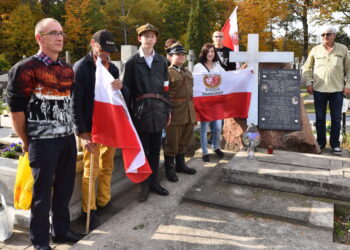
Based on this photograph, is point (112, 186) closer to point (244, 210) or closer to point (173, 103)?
point (173, 103)

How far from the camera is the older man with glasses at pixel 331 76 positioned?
518 cm

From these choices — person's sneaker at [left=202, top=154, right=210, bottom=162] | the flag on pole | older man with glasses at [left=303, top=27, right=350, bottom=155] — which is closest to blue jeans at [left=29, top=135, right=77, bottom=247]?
person's sneaker at [left=202, top=154, right=210, bottom=162]

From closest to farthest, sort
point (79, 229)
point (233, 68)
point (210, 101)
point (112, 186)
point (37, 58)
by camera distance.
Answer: point (37, 58), point (79, 229), point (112, 186), point (210, 101), point (233, 68)

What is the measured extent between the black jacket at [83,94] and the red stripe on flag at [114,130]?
0.11 metres

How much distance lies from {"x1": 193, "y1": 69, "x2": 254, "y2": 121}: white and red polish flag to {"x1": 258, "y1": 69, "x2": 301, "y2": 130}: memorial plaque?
0.26m

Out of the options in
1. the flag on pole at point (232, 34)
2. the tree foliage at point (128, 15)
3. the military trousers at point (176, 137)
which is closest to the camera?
the military trousers at point (176, 137)

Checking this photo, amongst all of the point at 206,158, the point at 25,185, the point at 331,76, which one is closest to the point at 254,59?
the point at 331,76

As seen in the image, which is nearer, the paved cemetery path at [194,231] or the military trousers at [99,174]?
the paved cemetery path at [194,231]

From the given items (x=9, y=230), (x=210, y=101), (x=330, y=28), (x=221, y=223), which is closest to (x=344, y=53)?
(x=330, y=28)

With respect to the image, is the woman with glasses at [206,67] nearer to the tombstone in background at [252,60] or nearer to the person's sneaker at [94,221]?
the tombstone in background at [252,60]

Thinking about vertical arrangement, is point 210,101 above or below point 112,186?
above

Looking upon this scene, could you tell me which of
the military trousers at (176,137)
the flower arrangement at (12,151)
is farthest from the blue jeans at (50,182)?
the military trousers at (176,137)

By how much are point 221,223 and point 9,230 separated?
204 centimetres

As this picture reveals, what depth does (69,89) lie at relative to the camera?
9.00ft
